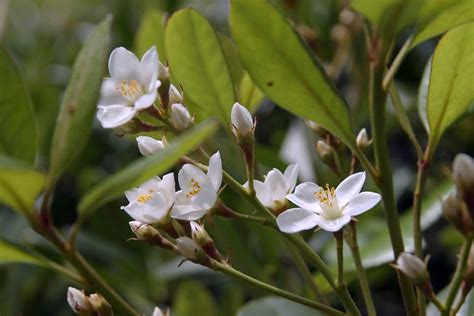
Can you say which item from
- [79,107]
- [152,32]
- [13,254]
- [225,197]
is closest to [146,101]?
[79,107]

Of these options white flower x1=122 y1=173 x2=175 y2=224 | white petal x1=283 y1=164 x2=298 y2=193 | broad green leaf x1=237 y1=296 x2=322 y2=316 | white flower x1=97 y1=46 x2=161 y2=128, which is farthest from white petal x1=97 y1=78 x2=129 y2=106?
broad green leaf x1=237 y1=296 x2=322 y2=316

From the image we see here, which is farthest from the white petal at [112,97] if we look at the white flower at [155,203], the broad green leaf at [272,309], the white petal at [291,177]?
the broad green leaf at [272,309]

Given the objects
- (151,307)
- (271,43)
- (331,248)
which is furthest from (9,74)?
(151,307)

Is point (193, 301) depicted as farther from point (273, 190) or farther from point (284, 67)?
point (284, 67)

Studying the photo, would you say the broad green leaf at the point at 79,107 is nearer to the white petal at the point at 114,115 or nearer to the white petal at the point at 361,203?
the white petal at the point at 114,115

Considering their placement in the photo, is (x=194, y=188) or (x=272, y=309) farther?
(x=272, y=309)

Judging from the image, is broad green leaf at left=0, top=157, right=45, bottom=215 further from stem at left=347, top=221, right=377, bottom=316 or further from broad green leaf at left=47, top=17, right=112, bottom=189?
stem at left=347, top=221, right=377, bottom=316

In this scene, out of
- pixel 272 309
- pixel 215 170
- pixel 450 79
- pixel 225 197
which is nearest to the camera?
pixel 215 170
